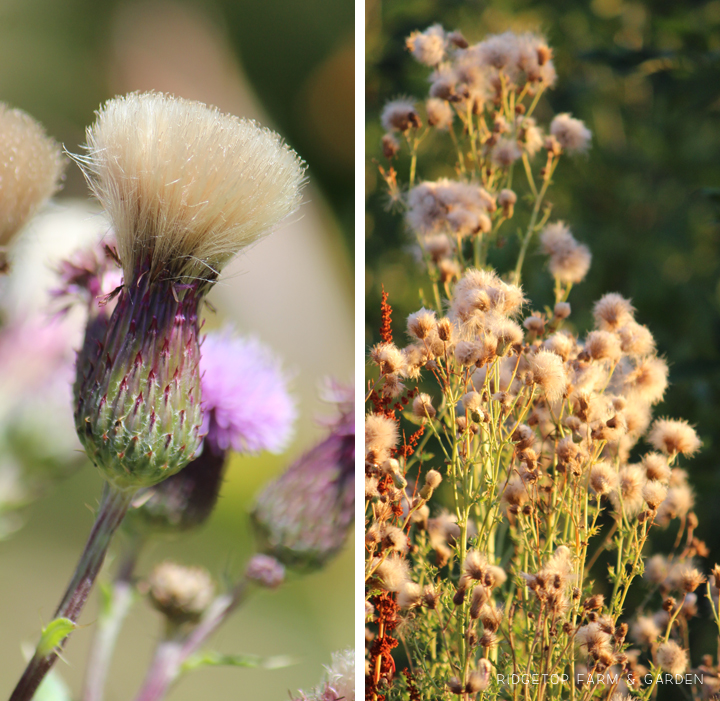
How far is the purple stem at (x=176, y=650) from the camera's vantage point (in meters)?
0.71

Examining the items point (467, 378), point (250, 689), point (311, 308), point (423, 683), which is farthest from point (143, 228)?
point (423, 683)

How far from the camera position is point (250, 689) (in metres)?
0.75

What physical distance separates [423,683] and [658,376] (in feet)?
1.69

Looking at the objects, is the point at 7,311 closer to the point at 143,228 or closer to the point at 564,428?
the point at 143,228

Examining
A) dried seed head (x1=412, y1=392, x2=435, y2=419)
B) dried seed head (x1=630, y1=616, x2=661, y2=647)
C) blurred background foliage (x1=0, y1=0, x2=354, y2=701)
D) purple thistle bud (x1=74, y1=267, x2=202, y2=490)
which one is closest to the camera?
purple thistle bud (x1=74, y1=267, x2=202, y2=490)

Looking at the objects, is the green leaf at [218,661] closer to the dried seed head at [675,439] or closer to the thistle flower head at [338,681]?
the thistle flower head at [338,681]

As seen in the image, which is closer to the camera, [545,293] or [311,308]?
[311,308]

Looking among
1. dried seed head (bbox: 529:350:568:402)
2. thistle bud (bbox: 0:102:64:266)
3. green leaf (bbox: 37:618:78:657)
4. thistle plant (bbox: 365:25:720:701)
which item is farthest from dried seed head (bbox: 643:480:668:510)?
thistle bud (bbox: 0:102:64:266)

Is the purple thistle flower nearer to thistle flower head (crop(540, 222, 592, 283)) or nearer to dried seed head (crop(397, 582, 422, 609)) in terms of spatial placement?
dried seed head (crop(397, 582, 422, 609))

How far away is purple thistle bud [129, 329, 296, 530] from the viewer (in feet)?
2.35

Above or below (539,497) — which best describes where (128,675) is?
below

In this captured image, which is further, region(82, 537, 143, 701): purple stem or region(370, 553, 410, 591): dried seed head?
region(370, 553, 410, 591): dried seed head

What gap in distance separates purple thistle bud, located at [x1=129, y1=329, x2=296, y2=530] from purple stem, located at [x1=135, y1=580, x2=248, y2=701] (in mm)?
102

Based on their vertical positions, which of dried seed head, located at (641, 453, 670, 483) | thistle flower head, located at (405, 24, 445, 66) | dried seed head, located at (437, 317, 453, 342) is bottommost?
dried seed head, located at (641, 453, 670, 483)
